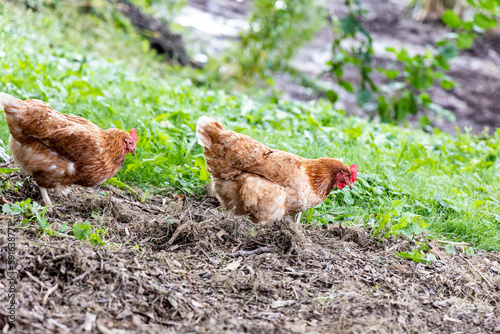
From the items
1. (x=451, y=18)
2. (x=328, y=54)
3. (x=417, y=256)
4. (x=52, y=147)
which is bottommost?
(x=417, y=256)

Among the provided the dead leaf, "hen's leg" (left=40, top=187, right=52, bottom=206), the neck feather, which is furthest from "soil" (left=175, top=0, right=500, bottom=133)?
the dead leaf

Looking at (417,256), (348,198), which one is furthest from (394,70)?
(417,256)

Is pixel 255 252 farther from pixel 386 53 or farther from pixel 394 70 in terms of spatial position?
pixel 386 53

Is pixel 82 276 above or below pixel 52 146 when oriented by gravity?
below

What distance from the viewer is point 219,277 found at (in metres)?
3.10

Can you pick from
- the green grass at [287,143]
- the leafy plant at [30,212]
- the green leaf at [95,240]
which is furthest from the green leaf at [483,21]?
the leafy plant at [30,212]

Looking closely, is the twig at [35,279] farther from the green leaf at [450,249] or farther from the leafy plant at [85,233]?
the green leaf at [450,249]

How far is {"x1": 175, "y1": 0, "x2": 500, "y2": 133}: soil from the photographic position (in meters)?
11.3

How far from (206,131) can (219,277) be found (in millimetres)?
1398

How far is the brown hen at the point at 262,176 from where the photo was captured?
3.79 meters

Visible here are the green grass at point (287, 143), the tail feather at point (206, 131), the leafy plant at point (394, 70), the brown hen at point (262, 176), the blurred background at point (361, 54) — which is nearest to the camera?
the brown hen at point (262, 176)

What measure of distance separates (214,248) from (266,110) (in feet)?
11.2

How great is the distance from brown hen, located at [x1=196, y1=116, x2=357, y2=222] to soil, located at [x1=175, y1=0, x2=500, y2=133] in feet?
21.5

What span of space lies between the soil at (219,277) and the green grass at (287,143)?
0.40 metres
